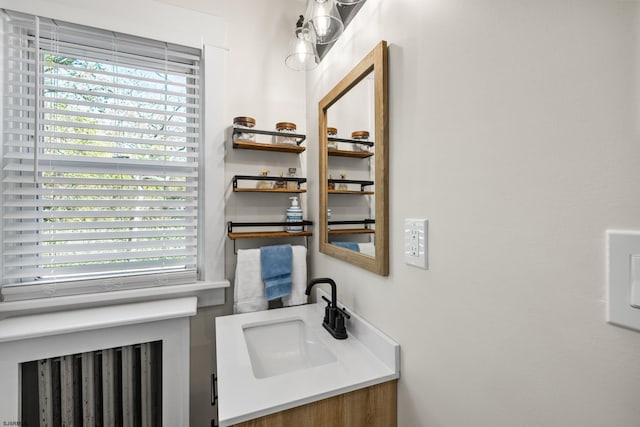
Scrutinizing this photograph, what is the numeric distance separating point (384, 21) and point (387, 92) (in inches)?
9.4

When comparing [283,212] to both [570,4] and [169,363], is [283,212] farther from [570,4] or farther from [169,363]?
[570,4]

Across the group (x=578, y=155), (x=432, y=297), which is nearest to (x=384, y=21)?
(x=578, y=155)

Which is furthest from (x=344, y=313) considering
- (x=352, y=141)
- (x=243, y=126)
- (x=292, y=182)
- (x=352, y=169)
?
(x=243, y=126)

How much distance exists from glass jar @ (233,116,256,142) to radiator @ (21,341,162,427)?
3.49 feet

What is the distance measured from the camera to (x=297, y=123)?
5.24ft

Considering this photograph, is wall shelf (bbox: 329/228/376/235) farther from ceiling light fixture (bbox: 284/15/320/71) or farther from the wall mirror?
ceiling light fixture (bbox: 284/15/320/71)

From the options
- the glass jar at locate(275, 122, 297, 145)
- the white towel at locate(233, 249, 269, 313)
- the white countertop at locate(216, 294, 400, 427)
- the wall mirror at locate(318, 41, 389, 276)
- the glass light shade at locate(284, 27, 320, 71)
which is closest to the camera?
the white countertop at locate(216, 294, 400, 427)

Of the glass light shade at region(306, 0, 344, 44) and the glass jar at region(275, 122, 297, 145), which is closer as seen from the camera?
the glass light shade at region(306, 0, 344, 44)

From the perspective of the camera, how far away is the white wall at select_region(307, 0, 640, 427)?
1.26 ft

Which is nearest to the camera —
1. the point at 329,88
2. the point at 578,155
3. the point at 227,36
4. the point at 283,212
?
the point at 578,155

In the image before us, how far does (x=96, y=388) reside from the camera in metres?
1.19

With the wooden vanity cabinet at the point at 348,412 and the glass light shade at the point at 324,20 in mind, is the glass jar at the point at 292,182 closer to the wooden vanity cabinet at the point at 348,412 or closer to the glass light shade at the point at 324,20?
the glass light shade at the point at 324,20

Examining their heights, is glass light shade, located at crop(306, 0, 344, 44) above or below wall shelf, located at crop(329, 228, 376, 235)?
above

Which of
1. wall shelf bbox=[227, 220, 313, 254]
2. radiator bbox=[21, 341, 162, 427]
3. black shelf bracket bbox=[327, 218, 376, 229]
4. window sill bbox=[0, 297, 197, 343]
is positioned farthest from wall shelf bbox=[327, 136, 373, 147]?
radiator bbox=[21, 341, 162, 427]
